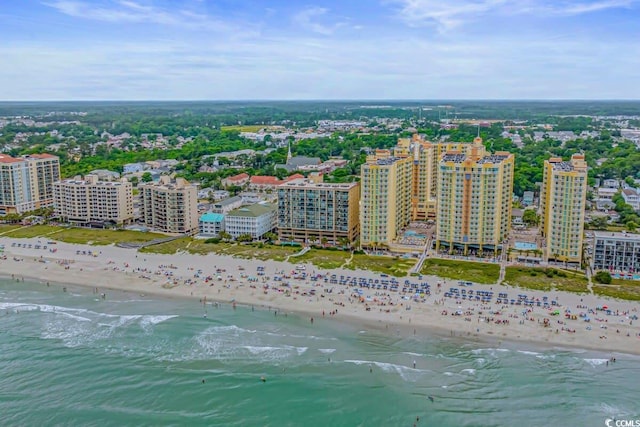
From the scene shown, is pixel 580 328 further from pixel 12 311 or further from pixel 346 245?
pixel 12 311

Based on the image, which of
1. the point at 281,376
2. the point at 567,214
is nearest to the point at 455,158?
the point at 567,214

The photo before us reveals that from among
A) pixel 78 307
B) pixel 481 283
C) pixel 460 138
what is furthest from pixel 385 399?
pixel 460 138

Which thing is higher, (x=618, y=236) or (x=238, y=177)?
(x=238, y=177)

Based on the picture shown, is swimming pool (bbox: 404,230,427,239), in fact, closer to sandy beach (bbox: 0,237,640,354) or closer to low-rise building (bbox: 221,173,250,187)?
sandy beach (bbox: 0,237,640,354)

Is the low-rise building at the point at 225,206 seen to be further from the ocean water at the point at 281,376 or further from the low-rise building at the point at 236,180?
the ocean water at the point at 281,376

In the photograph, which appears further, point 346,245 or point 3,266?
point 346,245

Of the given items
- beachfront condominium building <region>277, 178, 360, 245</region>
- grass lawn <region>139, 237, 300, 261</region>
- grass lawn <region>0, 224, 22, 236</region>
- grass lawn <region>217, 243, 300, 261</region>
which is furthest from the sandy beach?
grass lawn <region>0, 224, 22, 236</region>

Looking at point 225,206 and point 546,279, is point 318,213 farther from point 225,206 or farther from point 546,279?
point 546,279
